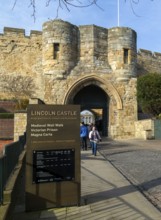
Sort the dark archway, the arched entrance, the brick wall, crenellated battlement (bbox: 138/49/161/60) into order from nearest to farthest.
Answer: the brick wall
the arched entrance
the dark archway
crenellated battlement (bbox: 138/49/161/60)

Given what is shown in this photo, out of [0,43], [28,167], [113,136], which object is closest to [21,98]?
[0,43]

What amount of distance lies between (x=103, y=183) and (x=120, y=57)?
20741mm

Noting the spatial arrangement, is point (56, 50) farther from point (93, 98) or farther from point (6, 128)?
point (6, 128)

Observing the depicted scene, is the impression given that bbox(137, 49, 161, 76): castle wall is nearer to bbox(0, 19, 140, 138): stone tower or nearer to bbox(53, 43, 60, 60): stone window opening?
bbox(0, 19, 140, 138): stone tower

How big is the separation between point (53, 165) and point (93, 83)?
73.8 feet

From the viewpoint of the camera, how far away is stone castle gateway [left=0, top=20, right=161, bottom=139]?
26812 mm

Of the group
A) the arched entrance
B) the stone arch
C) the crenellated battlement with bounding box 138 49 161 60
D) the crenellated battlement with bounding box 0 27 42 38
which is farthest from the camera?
the crenellated battlement with bounding box 138 49 161 60

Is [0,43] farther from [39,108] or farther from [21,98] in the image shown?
[39,108]

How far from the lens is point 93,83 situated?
92.1ft

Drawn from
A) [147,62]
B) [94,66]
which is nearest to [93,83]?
[94,66]

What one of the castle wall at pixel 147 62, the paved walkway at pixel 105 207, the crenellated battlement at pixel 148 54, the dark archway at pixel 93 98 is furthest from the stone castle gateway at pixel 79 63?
the paved walkway at pixel 105 207

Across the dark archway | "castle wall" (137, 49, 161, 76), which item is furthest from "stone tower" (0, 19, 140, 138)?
"castle wall" (137, 49, 161, 76)

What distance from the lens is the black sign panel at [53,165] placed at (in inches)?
229

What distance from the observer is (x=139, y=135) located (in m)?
27.0
